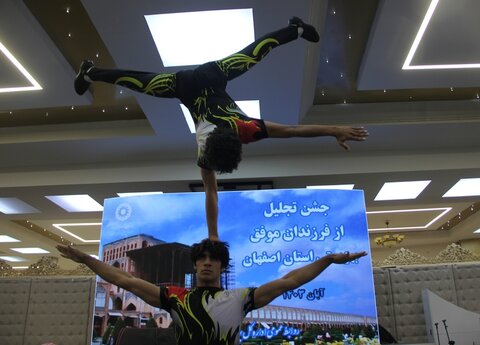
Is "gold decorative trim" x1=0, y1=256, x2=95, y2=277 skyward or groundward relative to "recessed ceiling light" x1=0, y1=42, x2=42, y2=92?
groundward

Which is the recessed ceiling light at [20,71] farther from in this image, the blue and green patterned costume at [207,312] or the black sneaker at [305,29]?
the blue and green patterned costume at [207,312]

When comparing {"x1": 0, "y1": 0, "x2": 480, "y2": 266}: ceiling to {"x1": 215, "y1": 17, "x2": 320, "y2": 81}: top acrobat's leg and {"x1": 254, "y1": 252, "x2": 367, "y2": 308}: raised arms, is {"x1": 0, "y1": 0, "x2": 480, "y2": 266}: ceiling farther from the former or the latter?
{"x1": 254, "y1": 252, "x2": 367, "y2": 308}: raised arms

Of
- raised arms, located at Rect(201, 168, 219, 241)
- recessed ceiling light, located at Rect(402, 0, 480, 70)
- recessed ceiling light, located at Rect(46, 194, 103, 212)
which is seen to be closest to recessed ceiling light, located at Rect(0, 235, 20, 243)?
recessed ceiling light, located at Rect(46, 194, 103, 212)

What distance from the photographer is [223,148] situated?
1.86 metres

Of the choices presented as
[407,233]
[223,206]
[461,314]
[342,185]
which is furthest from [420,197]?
[407,233]

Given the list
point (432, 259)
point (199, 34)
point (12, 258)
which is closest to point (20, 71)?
point (199, 34)

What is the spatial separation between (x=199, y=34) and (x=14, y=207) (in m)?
6.16

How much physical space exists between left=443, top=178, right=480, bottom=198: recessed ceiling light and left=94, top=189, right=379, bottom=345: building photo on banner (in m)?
2.76

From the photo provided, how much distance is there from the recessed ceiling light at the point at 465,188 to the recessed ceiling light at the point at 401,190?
0.60 m

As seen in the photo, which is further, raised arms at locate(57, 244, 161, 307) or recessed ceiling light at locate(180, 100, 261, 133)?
recessed ceiling light at locate(180, 100, 261, 133)

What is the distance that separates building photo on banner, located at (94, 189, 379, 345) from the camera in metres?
5.73

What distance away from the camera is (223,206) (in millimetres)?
6359

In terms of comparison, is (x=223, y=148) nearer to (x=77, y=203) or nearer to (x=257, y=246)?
(x=257, y=246)

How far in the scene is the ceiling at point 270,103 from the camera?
14.8ft
